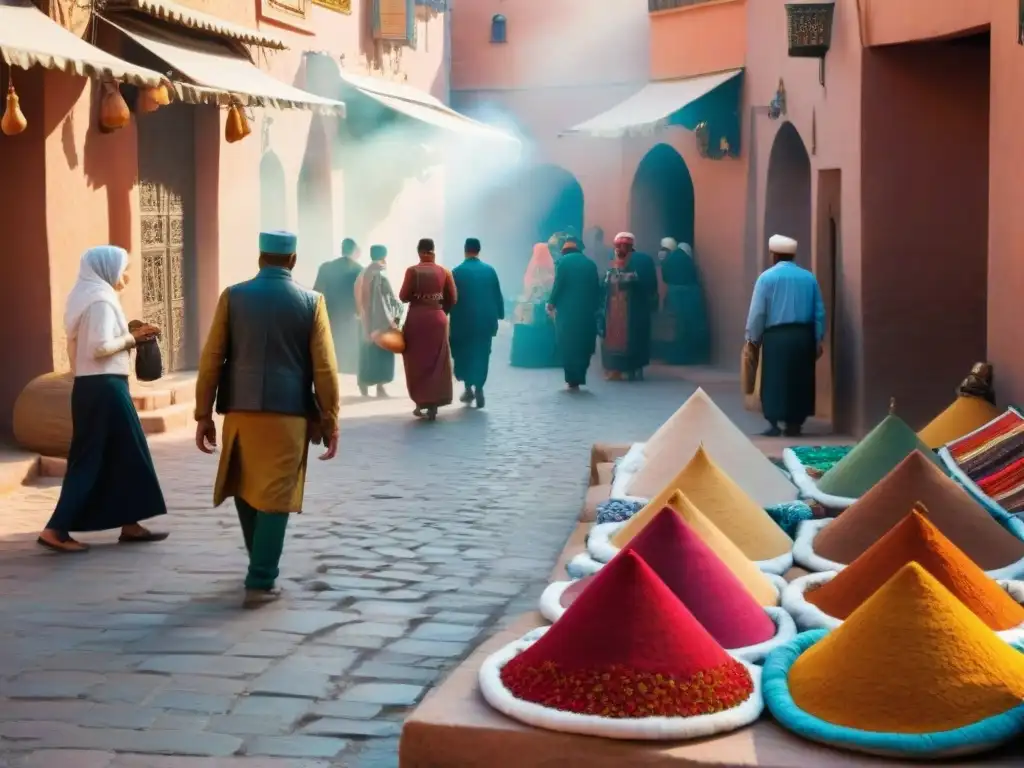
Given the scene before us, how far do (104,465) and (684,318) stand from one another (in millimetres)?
11528

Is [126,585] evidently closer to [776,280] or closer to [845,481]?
[845,481]

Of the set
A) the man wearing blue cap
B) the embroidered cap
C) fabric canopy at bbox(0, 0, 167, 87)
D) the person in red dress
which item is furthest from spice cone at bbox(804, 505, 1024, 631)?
the person in red dress

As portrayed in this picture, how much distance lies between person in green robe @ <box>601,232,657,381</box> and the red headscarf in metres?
1.79

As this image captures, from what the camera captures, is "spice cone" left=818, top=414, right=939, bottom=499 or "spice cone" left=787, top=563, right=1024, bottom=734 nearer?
"spice cone" left=787, top=563, right=1024, bottom=734

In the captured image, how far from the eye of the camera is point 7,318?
10.9 meters

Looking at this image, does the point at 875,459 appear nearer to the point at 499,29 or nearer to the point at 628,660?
the point at 628,660

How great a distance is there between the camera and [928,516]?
574 cm

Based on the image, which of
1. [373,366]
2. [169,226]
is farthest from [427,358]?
[169,226]

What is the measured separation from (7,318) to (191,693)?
6.37 metres

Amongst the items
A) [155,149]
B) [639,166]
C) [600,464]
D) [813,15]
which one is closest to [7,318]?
[155,149]

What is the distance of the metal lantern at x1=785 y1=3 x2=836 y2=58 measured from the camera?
38.7ft

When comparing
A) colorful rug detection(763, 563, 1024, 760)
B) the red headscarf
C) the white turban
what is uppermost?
the white turban

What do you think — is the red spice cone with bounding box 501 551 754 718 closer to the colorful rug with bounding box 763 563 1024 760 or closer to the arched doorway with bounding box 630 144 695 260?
the colorful rug with bounding box 763 563 1024 760

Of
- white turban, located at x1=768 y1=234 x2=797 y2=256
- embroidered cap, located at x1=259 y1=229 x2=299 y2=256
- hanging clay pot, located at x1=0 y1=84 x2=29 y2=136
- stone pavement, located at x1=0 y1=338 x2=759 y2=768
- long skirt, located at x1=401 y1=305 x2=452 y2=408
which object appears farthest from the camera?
long skirt, located at x1=401 y1=305 x2=452 y2=408
